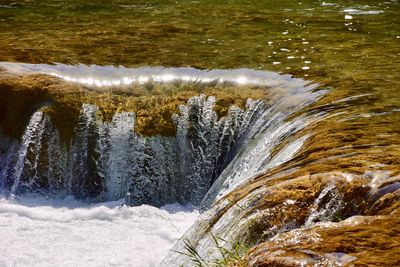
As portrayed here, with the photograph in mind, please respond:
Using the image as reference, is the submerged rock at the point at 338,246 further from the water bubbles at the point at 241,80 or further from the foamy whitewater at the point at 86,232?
the water bubbles at the point at 241,80

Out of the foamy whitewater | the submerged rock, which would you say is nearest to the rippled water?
the submerged rock

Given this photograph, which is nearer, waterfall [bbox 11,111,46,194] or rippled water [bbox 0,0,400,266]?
rippled water [bbox 0,0,400,266]

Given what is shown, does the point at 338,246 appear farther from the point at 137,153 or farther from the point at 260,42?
the point at 260,42

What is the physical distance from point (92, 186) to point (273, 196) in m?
4.13

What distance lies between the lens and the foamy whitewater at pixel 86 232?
7316 mm

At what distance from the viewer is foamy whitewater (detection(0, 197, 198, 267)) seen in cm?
732

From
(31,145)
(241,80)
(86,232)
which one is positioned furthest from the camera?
(241,80)

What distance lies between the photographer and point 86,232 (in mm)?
7961

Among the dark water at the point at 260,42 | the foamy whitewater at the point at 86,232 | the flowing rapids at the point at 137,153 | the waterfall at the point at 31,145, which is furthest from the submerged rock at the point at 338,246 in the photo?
the waterfall at the point at 31,145

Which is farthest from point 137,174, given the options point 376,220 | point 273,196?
point 376,220

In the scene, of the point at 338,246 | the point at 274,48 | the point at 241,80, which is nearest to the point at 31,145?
the point at 241,80

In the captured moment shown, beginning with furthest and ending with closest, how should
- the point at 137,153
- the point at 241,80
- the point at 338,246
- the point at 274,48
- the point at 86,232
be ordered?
1. the point at 274,48
2. the point at 241,80
3. the point at 137,153
4. the point at 86,232
5. the point at 338,246

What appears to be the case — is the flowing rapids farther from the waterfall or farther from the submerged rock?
the submerged rock

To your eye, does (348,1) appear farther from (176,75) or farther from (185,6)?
(176,75)
